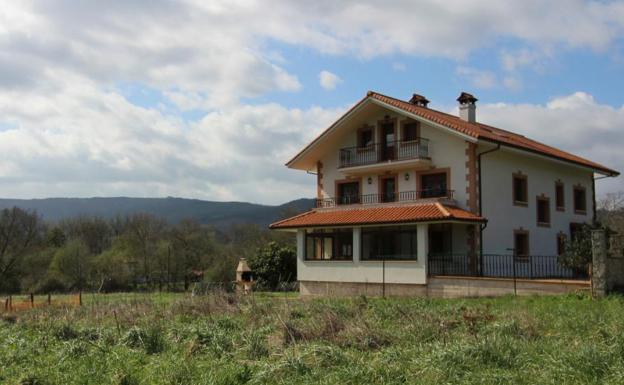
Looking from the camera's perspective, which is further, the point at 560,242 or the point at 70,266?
the point at 70,266

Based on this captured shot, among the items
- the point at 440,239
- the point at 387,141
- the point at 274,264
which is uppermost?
the point at 387,141

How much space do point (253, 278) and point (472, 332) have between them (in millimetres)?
28025

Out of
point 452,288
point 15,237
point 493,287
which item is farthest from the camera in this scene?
point 15,237

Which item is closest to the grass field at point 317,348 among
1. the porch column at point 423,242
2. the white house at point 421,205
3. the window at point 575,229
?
the porch column at point 423,242

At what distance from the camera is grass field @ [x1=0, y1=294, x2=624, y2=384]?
877 cm

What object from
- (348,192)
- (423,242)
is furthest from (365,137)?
(423,242)

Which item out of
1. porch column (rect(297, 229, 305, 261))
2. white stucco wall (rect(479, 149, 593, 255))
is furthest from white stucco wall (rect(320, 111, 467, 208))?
porch column (rect(297, 229, 305, 261))

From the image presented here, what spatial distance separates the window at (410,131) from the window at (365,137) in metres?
Answer: 1.88

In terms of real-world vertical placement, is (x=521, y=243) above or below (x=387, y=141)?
below

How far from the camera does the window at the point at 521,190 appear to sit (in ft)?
97.9

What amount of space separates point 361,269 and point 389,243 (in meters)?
1.63

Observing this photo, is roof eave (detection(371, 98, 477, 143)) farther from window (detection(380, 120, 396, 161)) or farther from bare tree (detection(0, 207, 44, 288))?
bare tree (detection(0, 207, 44, 288))

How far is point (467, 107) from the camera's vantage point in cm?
3366

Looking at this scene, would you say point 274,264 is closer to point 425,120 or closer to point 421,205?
point 421,205
